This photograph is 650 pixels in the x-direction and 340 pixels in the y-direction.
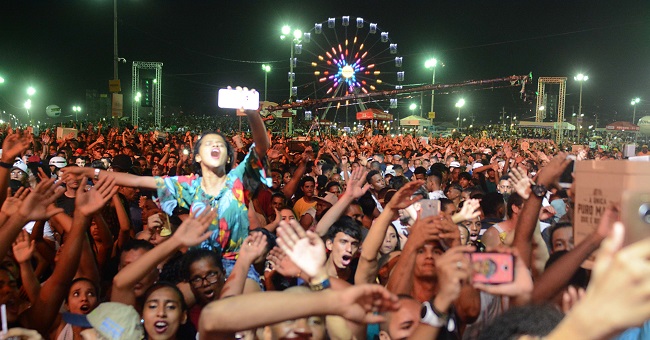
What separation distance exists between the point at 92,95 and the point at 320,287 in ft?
245

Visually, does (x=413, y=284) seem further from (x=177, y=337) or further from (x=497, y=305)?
(x=177, y=337)

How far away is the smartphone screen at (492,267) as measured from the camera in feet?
7.80

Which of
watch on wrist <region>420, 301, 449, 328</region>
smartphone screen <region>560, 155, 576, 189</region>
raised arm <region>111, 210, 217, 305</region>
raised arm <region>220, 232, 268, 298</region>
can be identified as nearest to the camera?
watch on wrist <region>420, 301, 449, 328</region>

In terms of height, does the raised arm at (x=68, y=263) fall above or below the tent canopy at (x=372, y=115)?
below

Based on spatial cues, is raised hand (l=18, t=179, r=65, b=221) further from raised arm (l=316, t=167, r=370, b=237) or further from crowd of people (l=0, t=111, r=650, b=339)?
raised arm (l=316, t=167, r=370, b=237)

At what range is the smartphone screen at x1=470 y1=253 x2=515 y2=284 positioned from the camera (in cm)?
238

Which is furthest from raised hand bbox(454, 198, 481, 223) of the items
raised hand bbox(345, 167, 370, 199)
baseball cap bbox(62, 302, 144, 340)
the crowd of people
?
baseball cap bbox(62, 302, 144, 340)

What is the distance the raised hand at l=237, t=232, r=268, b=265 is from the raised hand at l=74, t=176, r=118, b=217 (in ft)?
3.16

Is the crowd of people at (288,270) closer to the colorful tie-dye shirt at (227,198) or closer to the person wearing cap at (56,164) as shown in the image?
the colorful tie-dye shirt at (227,198)

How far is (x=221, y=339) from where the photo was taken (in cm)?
235

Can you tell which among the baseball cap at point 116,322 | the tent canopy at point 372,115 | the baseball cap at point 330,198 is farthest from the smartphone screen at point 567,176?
the tent canopy at point 372,115

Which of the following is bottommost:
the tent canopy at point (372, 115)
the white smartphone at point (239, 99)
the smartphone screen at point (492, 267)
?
the smartphone screen at point (492, 267)

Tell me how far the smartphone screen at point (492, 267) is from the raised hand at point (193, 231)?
137cm

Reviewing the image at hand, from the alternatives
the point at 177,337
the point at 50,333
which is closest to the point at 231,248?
the point at 177,337
